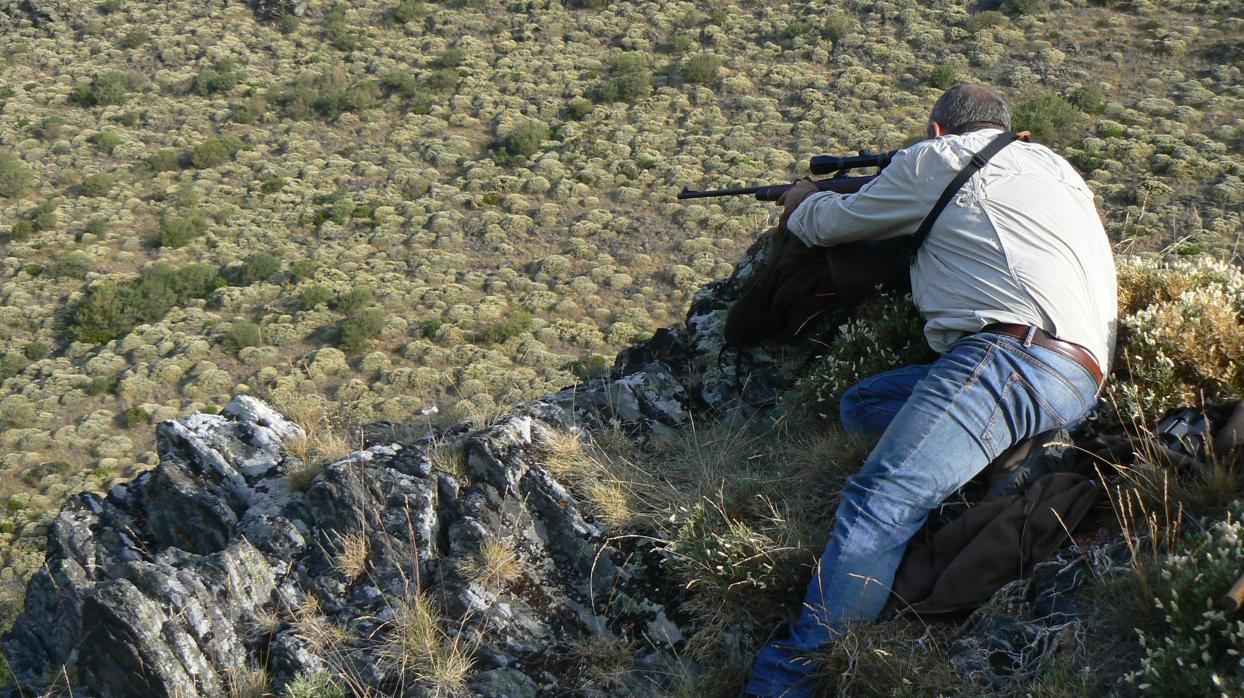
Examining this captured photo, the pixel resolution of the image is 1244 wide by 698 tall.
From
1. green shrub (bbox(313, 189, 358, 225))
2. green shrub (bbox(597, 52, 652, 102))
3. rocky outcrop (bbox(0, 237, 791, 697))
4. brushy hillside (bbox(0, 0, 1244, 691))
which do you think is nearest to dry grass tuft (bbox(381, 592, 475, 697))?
rocky outcrop (bbox(0, 237, 791, 697))

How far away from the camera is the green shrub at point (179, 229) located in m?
23.4

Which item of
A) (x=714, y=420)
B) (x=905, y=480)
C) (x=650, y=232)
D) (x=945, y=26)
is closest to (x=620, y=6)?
(x=945, y=26)

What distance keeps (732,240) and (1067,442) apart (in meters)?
18.1

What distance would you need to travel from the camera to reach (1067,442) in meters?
4.16

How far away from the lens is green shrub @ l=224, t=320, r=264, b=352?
19938 mm

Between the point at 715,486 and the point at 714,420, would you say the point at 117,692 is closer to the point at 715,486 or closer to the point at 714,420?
the point at 715,486

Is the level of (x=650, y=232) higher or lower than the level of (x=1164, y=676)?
lower

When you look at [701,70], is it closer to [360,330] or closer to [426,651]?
[360,330]

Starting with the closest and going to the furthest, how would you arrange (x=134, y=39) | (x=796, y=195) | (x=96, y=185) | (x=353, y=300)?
(x=796, y=195)
(x=353, y=300)
(x=96, y=185)
(x=134, y=39)

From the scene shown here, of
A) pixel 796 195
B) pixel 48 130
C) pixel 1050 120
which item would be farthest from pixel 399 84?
pixel 796 195

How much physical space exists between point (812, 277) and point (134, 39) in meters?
34.1

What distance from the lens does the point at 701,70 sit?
92.9 ft

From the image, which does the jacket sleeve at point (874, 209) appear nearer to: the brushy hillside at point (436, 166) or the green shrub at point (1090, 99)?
the brushy hillside at point (436, 166)

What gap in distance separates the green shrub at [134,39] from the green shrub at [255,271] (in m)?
15.6
